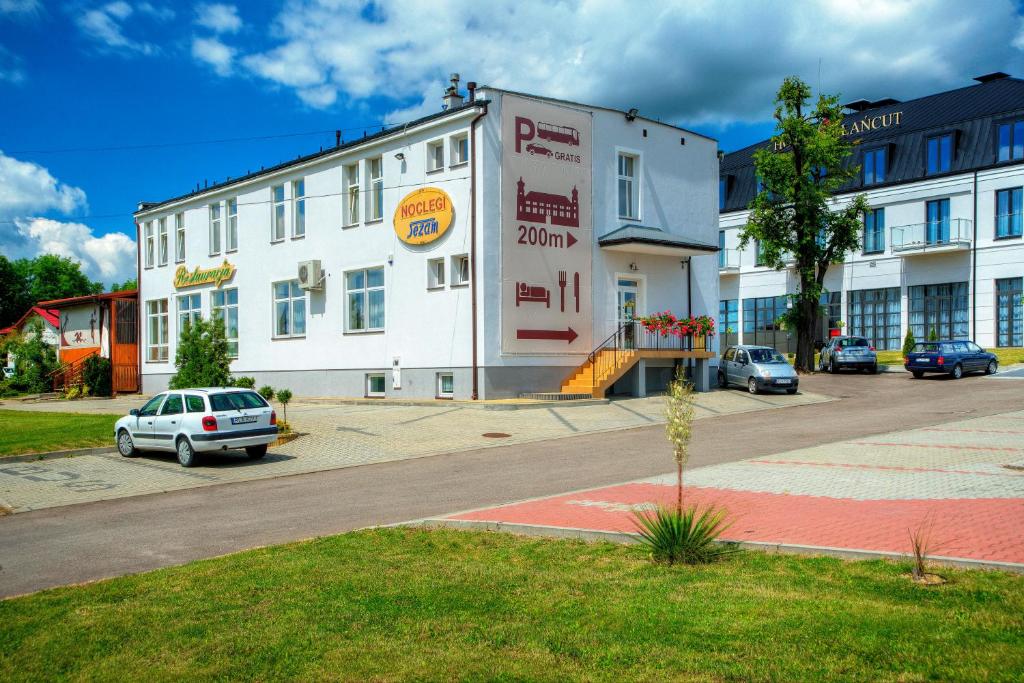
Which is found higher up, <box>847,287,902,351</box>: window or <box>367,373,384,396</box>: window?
<box>847,287,902,351</box>: window

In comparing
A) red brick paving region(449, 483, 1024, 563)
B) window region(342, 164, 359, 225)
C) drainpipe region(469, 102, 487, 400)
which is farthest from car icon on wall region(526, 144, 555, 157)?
red brick paving region(449, 483, 1024, 563)

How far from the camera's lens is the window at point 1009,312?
3956 centimetres

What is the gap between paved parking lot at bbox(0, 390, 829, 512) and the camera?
14484mm

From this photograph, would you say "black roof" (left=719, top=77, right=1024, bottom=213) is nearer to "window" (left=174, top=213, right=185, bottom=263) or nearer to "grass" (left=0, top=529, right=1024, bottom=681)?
"window" (left=174, top=213, right=185, bottom=263)

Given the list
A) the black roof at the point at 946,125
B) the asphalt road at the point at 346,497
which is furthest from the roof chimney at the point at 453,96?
the black roof at the point at 946,125

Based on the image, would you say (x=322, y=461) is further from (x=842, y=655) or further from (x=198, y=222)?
(x=198, y=222)

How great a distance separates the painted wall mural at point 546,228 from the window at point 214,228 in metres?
16.8

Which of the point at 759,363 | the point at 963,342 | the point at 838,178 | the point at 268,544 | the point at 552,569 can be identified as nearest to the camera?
the point at 552,569

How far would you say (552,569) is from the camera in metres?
6.88

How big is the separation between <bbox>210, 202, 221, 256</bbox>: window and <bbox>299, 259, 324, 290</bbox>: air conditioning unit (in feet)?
25.9

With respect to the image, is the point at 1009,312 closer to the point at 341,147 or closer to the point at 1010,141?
the point at 1010,141

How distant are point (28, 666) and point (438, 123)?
2335 centimetres

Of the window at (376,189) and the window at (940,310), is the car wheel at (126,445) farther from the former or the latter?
the window at (940,310)

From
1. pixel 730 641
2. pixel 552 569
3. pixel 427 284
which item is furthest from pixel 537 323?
pixel 730 641
